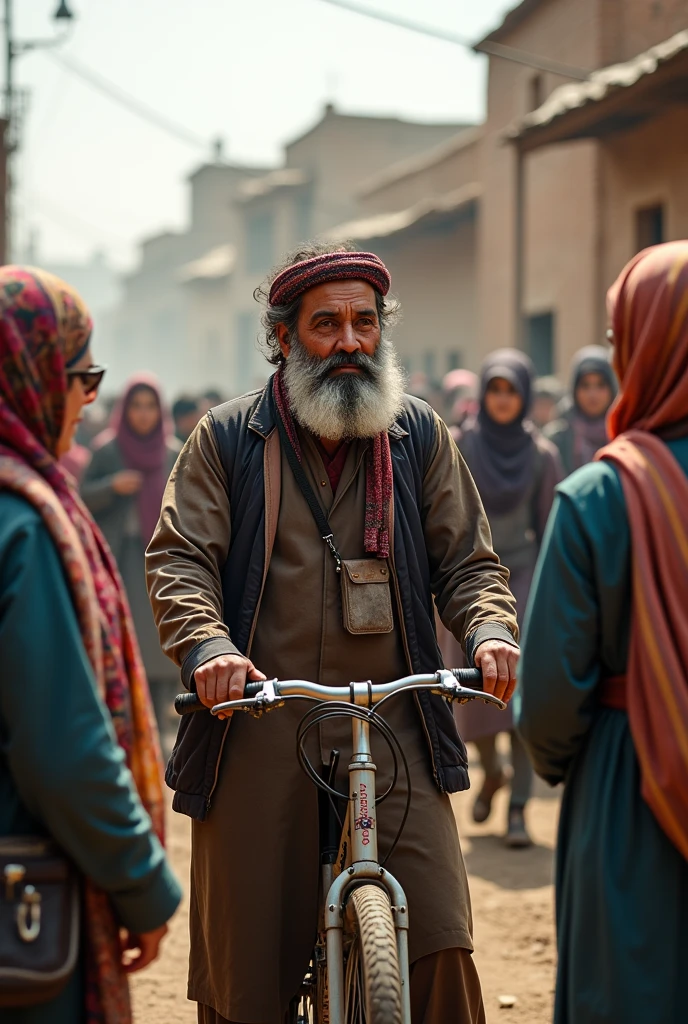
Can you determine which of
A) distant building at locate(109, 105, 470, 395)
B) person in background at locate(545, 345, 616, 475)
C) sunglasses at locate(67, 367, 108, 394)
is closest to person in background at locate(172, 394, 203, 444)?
person in background at locate(545, 345, 616, 475)

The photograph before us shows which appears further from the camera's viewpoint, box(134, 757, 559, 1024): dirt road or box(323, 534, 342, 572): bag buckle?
box(134, 757, 559, 1024): dirt road

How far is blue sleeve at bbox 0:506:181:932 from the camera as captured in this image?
2289mm

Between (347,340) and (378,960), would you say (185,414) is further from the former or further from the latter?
(378,960)

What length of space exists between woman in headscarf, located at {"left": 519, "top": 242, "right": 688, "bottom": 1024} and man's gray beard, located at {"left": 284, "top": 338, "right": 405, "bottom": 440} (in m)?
0.91

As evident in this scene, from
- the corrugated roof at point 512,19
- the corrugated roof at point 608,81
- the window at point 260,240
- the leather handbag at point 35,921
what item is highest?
the window at point 260,240

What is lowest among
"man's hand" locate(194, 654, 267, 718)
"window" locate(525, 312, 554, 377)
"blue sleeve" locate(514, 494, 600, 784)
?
"man's hand" locate(194, 654, 267, 718)

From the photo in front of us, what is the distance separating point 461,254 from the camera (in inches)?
993

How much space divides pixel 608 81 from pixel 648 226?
252cm

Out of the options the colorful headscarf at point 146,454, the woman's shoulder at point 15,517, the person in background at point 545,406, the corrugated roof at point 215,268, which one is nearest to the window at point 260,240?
the corrugated roof at point 215,268

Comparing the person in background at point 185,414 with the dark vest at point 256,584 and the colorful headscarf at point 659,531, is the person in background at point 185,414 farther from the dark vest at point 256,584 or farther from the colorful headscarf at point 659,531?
the colorful headscarf at point 659,531

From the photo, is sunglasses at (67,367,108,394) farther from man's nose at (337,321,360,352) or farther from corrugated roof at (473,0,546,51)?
corrugated roof at (473,0,546,51)

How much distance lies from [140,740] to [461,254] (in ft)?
76.1

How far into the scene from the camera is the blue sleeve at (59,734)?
2289 millimetres

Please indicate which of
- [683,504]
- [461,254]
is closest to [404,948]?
[683,504]
